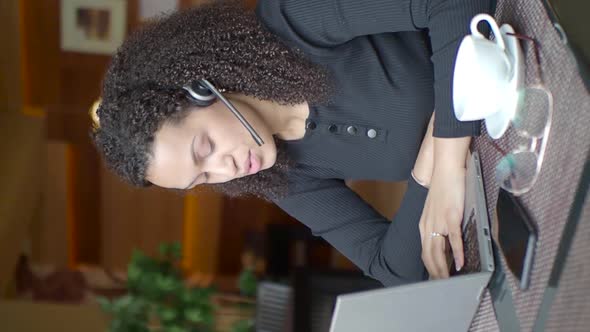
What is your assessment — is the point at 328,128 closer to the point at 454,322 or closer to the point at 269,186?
the point at 269,186

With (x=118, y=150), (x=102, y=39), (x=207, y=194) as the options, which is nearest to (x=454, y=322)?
(x=118, y=150)

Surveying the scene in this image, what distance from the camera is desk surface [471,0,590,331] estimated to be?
0.58 meters

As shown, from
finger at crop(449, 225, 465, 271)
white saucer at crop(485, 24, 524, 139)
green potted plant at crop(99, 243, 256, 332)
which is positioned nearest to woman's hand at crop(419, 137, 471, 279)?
finger at crop(449, 225, 465, 271)

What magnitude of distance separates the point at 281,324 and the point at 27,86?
1.84m

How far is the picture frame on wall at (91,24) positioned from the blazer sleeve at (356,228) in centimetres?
256

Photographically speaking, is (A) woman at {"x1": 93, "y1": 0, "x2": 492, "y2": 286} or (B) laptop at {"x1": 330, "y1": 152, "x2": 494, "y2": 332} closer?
(B) laptop at {"x1": 330, "y1": 152, "x2": 494, "y2": 332}

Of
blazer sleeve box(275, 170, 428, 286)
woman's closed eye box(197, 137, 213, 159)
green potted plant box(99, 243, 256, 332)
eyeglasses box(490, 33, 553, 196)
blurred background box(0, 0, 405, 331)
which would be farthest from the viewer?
blurred background box(0, 0, 405, 331)

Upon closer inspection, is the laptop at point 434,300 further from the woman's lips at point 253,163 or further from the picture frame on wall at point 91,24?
the picture frame on wall at point 91,24

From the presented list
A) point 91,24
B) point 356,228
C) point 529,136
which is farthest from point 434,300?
point 91,24

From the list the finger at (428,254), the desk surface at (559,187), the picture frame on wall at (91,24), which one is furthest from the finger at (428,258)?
the picture frame on wall at (91,24)

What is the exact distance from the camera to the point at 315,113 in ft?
3.65

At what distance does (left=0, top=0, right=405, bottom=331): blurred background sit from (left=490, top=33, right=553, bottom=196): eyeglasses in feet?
7.95

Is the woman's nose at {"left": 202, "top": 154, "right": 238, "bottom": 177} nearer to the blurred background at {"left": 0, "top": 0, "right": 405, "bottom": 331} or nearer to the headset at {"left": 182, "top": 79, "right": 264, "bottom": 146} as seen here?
the headset at {"left": 182, "top": 79, "right": 264, "bottom": 146}

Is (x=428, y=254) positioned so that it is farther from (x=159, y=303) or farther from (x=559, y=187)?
(x=159, y=303)
